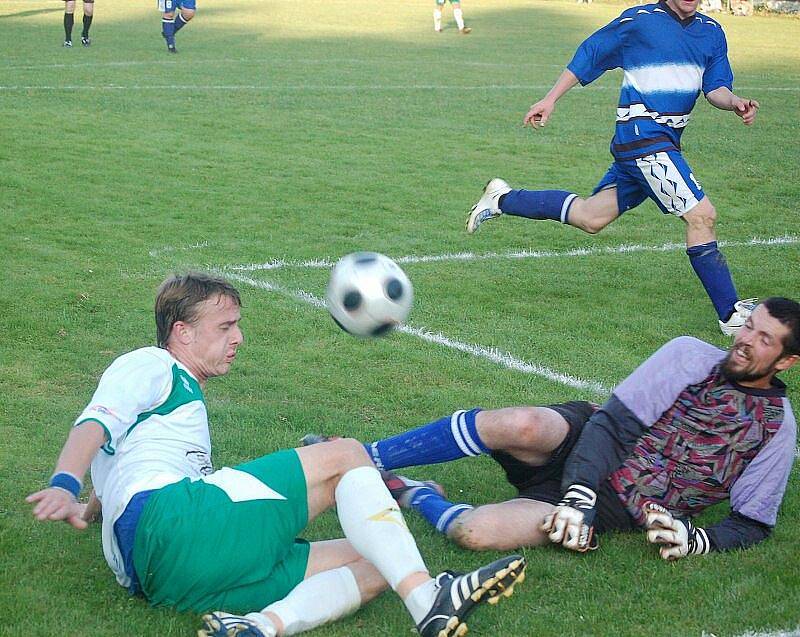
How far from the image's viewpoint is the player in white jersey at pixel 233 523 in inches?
134

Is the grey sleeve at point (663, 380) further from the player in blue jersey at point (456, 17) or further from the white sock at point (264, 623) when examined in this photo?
the player in blue jersey at point (456, 17)

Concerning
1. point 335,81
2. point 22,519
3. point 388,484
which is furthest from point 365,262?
point 335,81

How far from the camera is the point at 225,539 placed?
350 cm

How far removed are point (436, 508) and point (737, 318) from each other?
3097mm

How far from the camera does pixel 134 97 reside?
Result: 14844 millimetres

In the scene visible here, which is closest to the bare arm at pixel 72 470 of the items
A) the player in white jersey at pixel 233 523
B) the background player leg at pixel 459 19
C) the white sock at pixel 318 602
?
the player in white jersey at pixel 233 523

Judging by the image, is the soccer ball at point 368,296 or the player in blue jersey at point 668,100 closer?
the soccer ball at point 368,296

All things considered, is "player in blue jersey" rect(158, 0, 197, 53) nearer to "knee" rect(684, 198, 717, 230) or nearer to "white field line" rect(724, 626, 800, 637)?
"knee" rect(684, 198, 717, 230)

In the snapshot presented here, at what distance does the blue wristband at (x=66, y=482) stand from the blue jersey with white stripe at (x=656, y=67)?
4.61 metres

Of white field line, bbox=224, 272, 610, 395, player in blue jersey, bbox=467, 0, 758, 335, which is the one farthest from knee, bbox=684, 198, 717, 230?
white field line, bbox=224, 272, 610, 395

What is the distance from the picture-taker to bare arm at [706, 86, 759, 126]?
22.9 feet

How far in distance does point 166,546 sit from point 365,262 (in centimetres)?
171

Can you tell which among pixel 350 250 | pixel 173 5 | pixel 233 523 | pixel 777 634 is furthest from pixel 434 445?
pixel 173 5

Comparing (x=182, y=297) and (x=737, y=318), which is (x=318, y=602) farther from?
(x=737, y=318)
